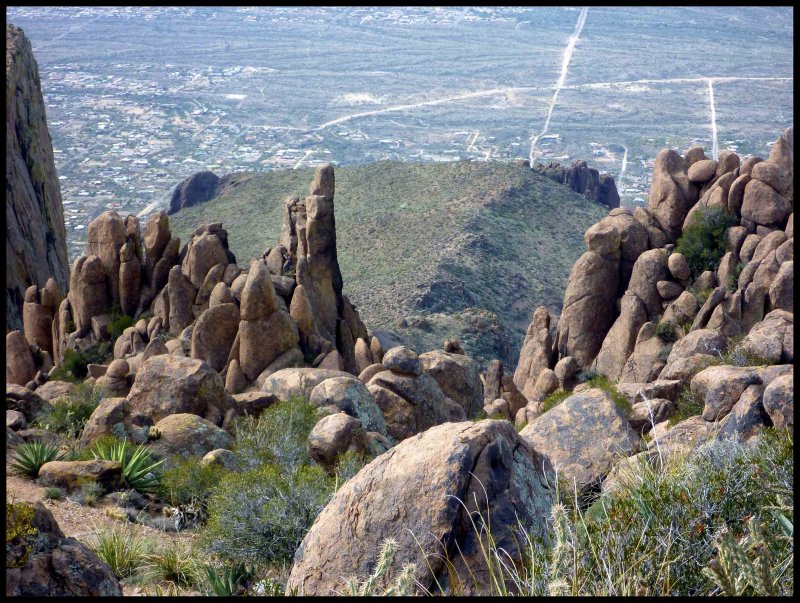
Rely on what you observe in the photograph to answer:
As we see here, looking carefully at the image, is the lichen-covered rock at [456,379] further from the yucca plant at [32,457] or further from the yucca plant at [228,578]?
the yucca plant at [228,578]

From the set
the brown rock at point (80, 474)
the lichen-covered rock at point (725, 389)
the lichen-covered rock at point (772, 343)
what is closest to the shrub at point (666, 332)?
the lichen-covered rock at point (772, 343)

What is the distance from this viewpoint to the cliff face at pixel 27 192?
53750mm

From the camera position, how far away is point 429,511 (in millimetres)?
10945

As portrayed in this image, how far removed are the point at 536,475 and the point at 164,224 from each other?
36376 mm

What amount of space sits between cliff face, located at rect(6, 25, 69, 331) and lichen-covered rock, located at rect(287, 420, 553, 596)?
42766 millimetres

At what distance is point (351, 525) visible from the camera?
11367mm

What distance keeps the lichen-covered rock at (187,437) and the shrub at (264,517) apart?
6557mm

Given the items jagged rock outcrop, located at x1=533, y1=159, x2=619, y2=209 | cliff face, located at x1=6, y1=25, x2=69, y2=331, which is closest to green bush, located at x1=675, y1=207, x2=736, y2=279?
cliff face, located at x1=6, y1=25, x2=69, y2=331

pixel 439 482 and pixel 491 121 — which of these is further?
pixel 491 121

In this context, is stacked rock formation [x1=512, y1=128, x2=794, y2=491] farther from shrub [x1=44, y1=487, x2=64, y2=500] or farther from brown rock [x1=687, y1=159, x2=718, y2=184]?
shrub [x1=44, y1=487, x2=64, y2=500]

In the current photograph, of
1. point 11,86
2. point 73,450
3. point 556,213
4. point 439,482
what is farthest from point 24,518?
→ point 556,213

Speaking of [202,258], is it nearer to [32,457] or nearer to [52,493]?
[32,457]

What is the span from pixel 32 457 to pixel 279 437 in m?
5.64

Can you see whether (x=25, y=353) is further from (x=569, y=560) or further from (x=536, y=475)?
(x=569, y=560)
